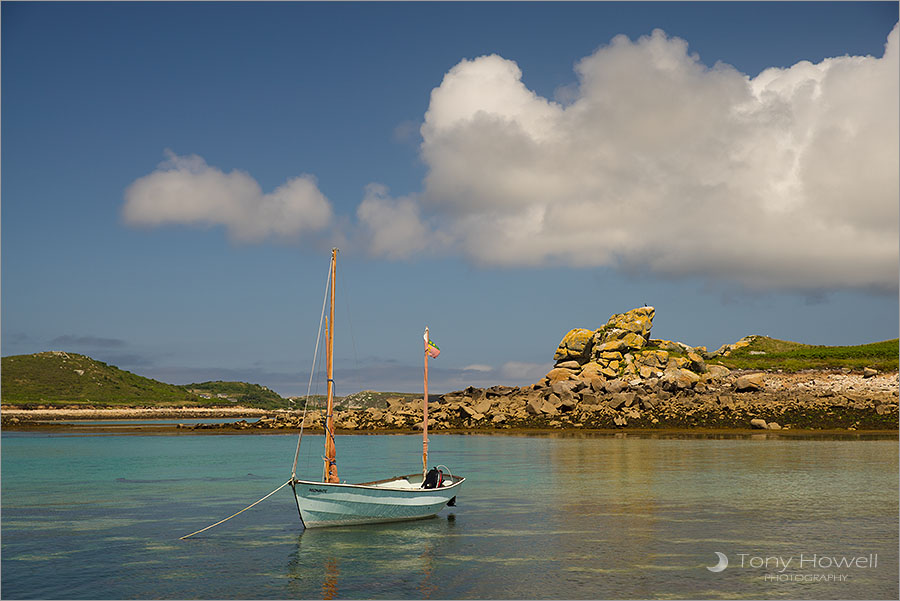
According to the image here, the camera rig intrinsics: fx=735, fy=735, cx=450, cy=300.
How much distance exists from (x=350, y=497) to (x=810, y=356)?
372ft

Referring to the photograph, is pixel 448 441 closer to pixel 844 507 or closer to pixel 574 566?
pixel 844 507

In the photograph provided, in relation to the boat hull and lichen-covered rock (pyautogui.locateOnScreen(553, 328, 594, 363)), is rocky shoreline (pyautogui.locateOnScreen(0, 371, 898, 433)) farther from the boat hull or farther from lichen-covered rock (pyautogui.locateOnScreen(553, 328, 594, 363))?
the boat hull

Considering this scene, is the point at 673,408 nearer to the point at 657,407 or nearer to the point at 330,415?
the point at 657,407

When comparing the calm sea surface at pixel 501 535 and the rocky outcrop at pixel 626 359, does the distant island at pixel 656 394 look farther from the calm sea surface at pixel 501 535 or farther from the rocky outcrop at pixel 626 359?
the calm sea surface at pixel 501 535

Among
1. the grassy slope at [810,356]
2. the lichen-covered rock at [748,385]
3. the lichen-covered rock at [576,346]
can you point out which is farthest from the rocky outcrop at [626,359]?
the grassy slope at [810,356]

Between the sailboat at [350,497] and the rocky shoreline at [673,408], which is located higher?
the rocky shoreline at [673,408]

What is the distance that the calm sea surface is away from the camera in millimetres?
21344

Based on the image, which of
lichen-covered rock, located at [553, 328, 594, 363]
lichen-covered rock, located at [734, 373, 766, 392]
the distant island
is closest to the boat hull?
the distant island

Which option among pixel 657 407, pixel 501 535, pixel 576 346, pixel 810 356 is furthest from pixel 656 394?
pixel 501 535

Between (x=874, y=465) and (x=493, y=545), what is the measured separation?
1392 inches

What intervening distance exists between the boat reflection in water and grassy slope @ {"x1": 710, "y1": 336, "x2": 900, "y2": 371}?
318ft

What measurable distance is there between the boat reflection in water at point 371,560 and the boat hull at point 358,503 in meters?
0.37

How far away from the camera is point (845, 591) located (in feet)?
68.1

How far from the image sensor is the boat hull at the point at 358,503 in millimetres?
28766
